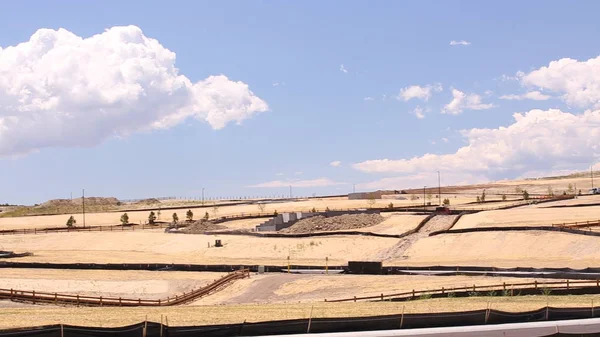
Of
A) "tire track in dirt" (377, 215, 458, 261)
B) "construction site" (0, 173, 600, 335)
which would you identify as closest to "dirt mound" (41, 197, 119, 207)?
"construction site" (0, 173, 600, 335)

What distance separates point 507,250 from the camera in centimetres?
5694

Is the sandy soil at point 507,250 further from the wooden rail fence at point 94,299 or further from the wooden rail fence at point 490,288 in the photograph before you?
the wooden rail fence at point 94,299

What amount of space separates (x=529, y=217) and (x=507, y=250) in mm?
27485

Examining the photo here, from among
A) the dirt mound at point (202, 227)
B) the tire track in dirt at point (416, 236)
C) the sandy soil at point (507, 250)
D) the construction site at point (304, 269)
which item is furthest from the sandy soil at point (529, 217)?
the dirt mound at point (202, 227)

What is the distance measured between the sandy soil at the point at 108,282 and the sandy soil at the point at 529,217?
39.4 metres

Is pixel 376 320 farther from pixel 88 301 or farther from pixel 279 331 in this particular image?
pixel 88 301

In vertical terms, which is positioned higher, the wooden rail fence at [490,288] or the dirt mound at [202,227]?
the dirt mound at [202,227]

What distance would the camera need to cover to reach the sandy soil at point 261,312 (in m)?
23.4

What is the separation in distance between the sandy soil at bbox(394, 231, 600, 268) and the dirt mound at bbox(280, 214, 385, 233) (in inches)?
761

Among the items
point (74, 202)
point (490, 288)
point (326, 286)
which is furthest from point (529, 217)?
point (74, 202)

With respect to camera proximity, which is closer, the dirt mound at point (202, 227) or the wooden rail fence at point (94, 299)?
the wooden rail fence at point (94, 299)

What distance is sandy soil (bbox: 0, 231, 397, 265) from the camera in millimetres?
61531

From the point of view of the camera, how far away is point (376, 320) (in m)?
20.7

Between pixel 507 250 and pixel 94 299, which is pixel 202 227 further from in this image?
pixel 94 299
